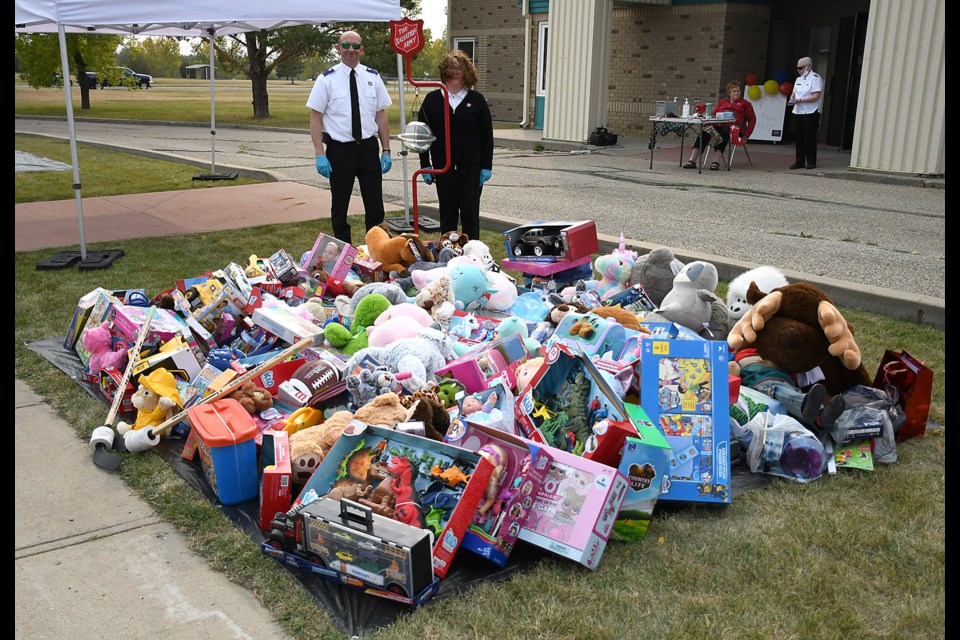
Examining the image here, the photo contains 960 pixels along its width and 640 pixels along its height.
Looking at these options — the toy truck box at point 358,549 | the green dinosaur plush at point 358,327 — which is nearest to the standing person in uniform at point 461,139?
the green dinosaur plush at point 358,327

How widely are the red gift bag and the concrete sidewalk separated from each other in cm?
304

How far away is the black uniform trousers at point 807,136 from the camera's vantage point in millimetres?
13699

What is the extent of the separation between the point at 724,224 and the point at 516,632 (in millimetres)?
7314

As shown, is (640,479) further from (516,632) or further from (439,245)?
(439,245)

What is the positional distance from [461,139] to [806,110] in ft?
28.7

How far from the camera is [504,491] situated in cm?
295

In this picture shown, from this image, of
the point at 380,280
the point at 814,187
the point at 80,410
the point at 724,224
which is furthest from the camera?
the point at 814,187

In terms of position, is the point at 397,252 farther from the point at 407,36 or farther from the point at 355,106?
the point at 407,36

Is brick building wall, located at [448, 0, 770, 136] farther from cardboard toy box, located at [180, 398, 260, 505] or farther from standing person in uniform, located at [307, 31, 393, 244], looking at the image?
cardboard toy box, located at [180, 398, 260, 505]

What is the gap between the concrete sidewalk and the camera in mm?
2613

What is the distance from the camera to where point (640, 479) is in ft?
10.2

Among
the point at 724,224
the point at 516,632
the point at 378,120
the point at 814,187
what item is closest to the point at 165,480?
the point at 516,632

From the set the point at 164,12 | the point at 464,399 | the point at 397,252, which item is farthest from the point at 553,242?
the point at 164,12

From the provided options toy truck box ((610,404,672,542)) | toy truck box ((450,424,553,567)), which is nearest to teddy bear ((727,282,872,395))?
toy truck box ((610,404,672,542))
